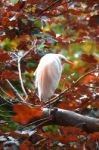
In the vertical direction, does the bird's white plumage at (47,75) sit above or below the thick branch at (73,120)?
above

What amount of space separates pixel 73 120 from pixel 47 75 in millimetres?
156

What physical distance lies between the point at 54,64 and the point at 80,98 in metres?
0.13

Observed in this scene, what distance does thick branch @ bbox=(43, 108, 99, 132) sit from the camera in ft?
3.77

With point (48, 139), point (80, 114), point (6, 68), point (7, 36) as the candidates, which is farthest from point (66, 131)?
point (7, 36)

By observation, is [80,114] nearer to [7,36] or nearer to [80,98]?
[80,98]

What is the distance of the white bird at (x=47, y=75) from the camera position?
122 centimetres

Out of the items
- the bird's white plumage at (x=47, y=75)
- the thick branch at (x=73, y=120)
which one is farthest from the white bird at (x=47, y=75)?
the thick branch at (x=73, y=120)

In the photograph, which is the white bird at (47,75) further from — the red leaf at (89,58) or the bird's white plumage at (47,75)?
the red leaf at (89,58)

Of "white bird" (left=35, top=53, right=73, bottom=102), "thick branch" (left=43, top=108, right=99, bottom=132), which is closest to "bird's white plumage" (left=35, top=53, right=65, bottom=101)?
"white bird" (left=35, top=53, right=73, bottom=102)

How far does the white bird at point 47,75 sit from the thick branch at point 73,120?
0.10 m

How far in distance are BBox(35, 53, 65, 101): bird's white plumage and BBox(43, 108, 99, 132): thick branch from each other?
0.33ft

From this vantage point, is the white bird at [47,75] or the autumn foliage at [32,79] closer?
the autumn foliage at [32,79]

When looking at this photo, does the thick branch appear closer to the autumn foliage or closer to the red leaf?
the autumn foliage

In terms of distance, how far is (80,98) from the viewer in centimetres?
125
